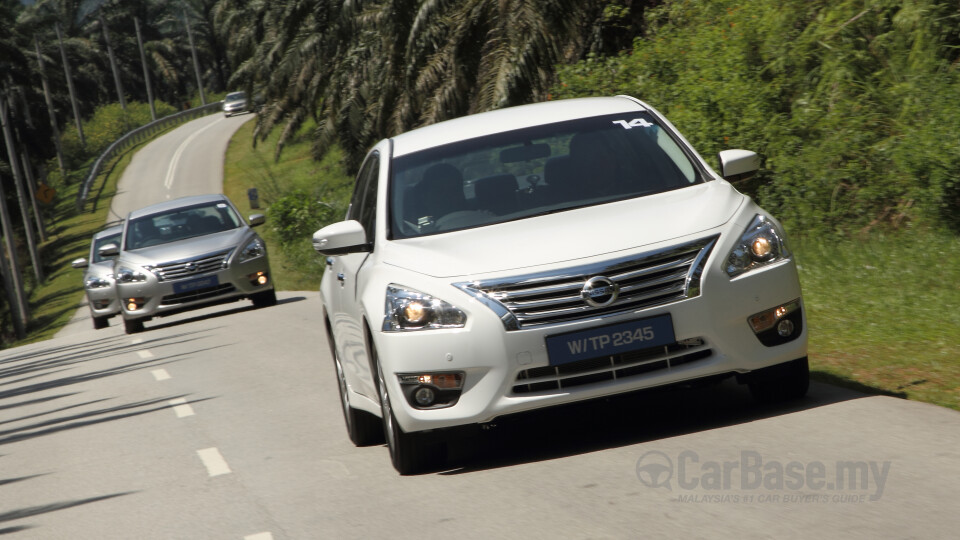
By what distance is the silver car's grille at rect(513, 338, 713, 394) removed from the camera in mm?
6250

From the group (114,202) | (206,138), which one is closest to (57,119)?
(206,138)

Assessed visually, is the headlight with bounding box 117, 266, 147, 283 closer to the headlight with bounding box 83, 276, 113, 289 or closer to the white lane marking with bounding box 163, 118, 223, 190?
the headlight with bounding box 83, 276, 113, 289

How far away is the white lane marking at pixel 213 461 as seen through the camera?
7923 mm

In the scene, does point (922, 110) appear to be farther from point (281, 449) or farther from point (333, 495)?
point (333, 495)

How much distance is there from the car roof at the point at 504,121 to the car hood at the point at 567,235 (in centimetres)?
92

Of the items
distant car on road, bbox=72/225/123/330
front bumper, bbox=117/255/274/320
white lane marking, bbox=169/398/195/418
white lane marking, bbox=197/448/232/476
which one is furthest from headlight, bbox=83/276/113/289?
white lane marking, bbox=197/448/232/476

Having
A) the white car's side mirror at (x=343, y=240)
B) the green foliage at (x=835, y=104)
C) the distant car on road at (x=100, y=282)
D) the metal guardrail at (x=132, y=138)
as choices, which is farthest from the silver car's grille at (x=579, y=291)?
the metal guardrail at (x=132, y=138)

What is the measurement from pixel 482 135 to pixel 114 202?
6096cm

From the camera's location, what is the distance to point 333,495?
663 centimetres

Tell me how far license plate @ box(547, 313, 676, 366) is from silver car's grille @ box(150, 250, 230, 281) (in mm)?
13672

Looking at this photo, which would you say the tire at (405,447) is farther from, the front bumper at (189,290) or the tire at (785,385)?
the front bumper at (189,290)

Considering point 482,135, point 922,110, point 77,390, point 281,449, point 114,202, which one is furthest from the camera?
point 114,202

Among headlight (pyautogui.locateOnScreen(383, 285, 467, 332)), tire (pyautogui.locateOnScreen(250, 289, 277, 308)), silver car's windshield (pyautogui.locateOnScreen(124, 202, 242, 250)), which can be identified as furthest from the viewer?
silver car's windshield (pyautogui.locateOnScreen(124, 202, 242, 250))

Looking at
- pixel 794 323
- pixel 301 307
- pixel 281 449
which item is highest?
pixel 794 323
